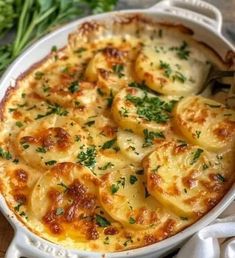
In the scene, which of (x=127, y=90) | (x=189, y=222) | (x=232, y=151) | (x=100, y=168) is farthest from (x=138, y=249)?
(x=127, y=90)

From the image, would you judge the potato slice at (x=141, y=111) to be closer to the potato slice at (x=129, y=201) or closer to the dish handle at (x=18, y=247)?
the potato slice at (x=129, y=201)

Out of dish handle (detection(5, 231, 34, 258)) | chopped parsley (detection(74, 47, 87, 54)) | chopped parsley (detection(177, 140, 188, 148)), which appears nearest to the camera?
dish handle (detection(5, 231, 34, 258))

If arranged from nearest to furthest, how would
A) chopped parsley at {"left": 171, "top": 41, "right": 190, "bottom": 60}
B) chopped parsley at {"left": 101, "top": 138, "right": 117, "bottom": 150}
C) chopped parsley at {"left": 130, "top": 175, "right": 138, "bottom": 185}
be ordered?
1. chopped parsley at {"left": 130, "top": 175, "right": 138, "bottom": 185}
2. chopped parsley at {"left": 101, "top": 138, "right": 117, "bottom": 150}
3. chopped parsley at {"left": 171, "top": 41, "right": 190, "bottom": 60}

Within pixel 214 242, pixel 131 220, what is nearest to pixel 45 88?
pixel 131 220

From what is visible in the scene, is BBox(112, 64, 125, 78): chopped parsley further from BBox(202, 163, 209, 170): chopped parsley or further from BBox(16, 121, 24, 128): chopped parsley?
BBox(202, 163, 209, 170): chopped parsley

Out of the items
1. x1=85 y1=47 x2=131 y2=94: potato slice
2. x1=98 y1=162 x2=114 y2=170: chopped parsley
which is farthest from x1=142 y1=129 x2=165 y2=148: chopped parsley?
x1=85 y1=47 x2=131 y2=94: potato slice

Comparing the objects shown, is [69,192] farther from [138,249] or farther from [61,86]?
[61,86]
